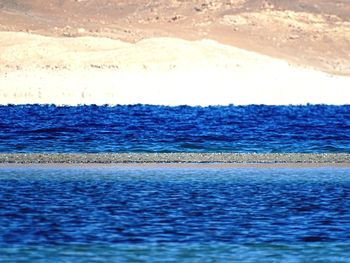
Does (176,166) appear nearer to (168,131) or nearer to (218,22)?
(168,131)

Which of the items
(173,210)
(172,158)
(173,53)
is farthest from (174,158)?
(173,53)

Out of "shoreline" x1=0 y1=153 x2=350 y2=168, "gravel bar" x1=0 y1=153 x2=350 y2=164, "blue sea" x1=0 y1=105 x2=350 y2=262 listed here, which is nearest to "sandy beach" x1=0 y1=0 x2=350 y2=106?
"gravel bar" x1=0 y1=153 x2=350 y2=164

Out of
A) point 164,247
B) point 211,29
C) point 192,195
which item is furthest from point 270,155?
point 211,29

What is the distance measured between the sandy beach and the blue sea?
50.5 meters

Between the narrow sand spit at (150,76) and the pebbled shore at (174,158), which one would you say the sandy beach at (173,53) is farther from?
the pebbled shore at (174,158)

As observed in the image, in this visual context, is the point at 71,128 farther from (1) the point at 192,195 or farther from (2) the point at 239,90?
(2) the point at 239,90

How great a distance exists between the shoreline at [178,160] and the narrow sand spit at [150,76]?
49.6m

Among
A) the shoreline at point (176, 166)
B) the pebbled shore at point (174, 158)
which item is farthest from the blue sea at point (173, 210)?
the pebbled shore at point (174, 158)

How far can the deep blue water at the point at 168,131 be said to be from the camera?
158 feet

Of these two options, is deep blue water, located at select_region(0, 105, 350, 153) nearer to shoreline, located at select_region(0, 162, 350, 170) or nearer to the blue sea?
the blue sea

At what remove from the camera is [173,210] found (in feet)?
86.4

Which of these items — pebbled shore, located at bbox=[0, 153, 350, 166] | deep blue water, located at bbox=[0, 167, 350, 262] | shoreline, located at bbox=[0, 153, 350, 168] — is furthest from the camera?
pebbled shore, located at bbox=[0, 153, 350, 166]

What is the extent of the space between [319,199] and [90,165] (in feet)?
40.6

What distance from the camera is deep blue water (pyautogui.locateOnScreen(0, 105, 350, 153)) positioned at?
48.1 m
